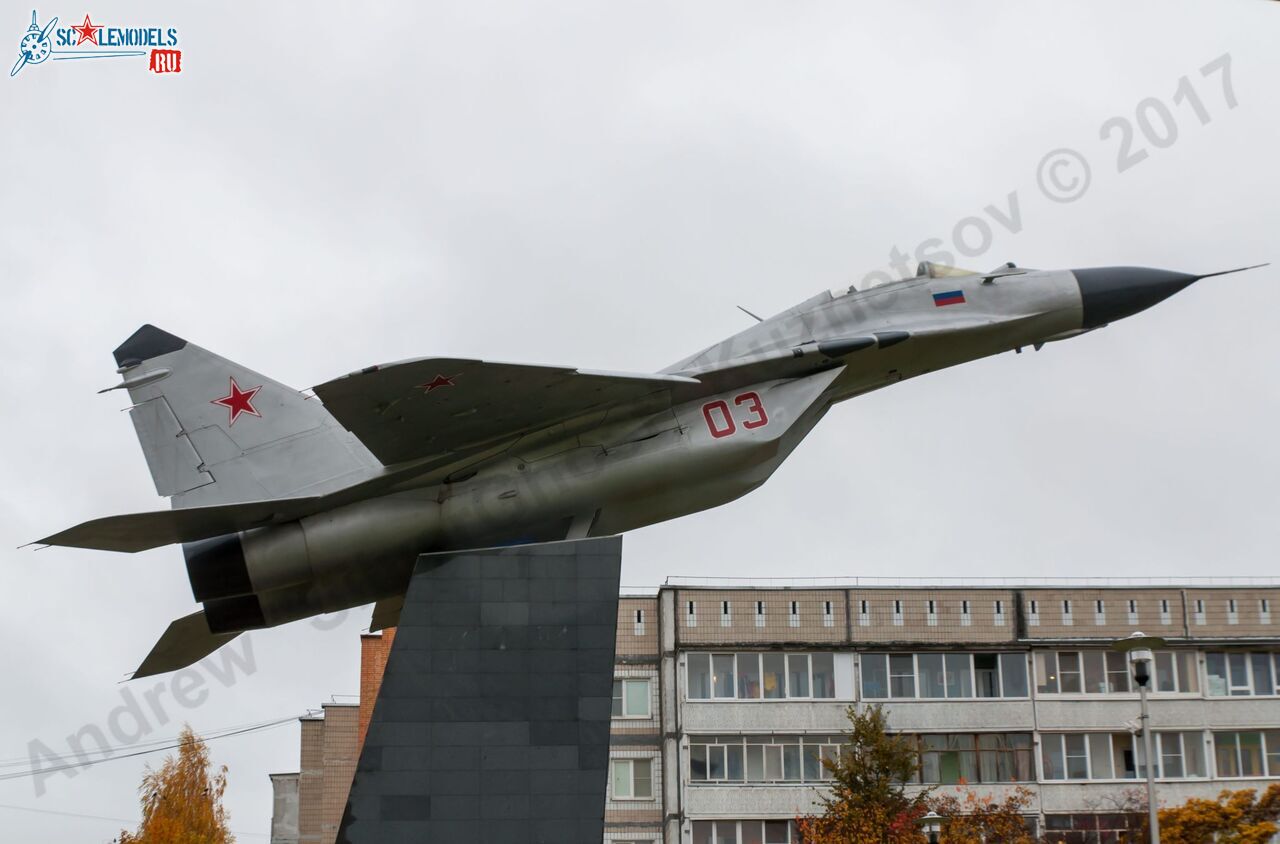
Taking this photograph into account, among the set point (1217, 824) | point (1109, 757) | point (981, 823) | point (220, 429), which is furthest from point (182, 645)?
point (1109, 757)

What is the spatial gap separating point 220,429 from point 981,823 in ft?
77.0

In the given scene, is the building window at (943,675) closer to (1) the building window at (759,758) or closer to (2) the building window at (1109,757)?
(2) the building window at (1109,757)

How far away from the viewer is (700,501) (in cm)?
1723

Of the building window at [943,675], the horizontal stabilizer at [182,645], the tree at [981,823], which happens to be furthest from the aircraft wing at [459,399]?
the building window at [943,675]

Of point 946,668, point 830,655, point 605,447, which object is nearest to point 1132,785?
point 946,668

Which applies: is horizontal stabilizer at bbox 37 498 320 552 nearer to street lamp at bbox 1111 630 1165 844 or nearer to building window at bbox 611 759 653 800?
street lamp at bbox 1111 630 1165 844

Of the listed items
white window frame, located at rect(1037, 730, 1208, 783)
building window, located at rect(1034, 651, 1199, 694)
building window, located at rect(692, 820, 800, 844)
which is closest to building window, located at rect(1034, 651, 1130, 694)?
building window, located at rect(1034, 651, 1199, 694)

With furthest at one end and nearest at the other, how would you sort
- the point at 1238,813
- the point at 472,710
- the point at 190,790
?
the point at 190,790
the point at 1238,813
the point at 472,710

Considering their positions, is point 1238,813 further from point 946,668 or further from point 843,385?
point 843,385

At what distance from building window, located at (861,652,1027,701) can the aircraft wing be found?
25.3 metres

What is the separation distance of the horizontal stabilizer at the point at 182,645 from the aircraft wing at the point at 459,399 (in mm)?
3270

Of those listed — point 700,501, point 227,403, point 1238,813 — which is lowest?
point 1238,813

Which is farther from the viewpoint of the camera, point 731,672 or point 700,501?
point 731,672

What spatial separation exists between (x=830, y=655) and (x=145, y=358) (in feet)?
84.1
